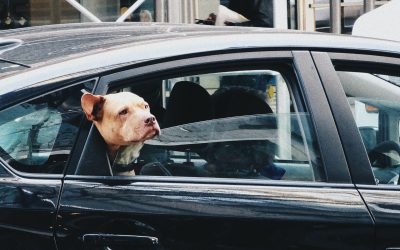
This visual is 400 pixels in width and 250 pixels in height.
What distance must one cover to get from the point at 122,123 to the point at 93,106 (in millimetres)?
136

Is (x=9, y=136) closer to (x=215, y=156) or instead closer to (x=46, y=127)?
(x=46, y=127)

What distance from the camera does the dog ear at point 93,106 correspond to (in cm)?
233

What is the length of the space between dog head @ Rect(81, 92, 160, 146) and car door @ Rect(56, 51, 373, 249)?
4 centimetres

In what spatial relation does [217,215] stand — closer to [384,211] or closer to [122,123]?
[122,123]

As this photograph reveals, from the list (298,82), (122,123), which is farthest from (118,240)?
(298,82)

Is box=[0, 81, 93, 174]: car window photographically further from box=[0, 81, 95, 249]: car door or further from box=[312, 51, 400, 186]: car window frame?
box=[312, 51, 400, 186]: car window frame

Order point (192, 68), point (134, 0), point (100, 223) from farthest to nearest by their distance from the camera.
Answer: point (134, 0)
point (192, 68)
point (100, 223)

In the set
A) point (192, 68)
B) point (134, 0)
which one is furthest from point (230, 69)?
point (134, 0)

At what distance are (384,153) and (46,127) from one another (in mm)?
1271

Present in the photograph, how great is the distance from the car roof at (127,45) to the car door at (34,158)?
2.6 inches

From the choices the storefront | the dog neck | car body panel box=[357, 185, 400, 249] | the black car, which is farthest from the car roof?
the storefront

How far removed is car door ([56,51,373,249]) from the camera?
2.32 metres

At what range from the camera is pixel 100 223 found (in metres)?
2.31

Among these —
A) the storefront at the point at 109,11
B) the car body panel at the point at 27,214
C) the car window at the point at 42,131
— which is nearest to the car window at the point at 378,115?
the car window at the point at 42,131
